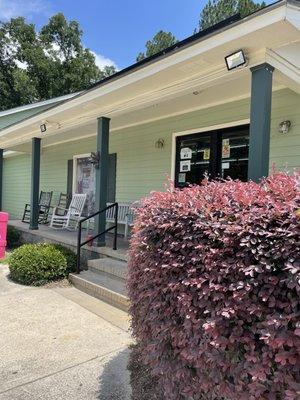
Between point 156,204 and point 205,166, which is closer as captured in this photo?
point 156,204

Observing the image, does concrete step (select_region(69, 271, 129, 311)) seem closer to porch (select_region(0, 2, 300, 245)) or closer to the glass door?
porch (select_region(0, 2, 300, 245))

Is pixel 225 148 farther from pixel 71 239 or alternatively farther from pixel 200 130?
pixel 71 239

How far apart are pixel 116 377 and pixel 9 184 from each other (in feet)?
45.2

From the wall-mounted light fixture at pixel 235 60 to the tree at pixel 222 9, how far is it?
19983mm

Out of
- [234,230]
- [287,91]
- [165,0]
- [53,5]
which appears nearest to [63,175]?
[287,91]

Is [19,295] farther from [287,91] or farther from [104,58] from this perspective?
[104,58]

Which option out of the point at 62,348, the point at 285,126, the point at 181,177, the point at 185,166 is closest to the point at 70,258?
the point at 181,177

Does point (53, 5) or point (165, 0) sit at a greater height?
point (53, 5)

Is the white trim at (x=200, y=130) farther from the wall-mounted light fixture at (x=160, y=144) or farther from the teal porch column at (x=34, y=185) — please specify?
the teal porch column at (x=34, y=185)

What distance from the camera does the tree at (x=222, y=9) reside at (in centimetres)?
2164

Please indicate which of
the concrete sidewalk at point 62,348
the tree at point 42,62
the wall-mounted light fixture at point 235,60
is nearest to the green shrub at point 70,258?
the concrete sidewalk at point 62,348

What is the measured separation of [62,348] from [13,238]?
266 inches

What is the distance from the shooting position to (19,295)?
5.53 meters

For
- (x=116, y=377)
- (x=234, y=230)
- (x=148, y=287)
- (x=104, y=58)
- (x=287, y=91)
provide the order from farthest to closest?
(x=104, y=58), (x=287, y=91), (x=116, y=377), (x=148, y=287), (x=234, y=230)
